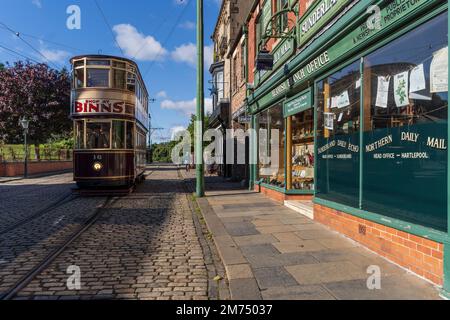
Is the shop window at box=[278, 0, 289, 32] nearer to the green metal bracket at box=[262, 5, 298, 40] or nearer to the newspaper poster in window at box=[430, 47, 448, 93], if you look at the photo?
the green metal bracket at box=[262, 5, 298, 40]

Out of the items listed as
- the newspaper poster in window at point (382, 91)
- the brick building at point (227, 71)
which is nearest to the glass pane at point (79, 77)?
the brick building at point (227, 71)

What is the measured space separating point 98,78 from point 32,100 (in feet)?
73.3

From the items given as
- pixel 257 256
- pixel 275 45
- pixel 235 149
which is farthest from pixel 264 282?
pixel 235 149

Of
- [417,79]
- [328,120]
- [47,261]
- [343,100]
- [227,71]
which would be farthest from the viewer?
[227,71]

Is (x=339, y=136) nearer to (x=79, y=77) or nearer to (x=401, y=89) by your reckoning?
(x=401, y=89)

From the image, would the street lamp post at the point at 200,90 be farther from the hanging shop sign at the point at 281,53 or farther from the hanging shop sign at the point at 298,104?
the hanging shop sign at the point at 298,104

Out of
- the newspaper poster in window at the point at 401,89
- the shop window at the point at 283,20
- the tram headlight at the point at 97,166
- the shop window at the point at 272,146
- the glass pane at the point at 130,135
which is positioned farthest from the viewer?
the glass pane at the point at 130,135

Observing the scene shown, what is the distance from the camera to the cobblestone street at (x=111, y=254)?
14.2 ft

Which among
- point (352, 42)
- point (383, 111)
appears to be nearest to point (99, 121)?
point (352, 42)

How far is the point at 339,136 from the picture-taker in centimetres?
695

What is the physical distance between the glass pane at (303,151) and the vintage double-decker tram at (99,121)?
6153mm

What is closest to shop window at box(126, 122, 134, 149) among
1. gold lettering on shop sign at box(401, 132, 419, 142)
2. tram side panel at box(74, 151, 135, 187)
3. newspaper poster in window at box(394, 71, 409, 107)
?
tram side panel at box(74, 151, 135, 187)

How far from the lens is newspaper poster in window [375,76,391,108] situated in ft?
17.7

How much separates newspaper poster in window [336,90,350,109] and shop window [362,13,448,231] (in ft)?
2.52
